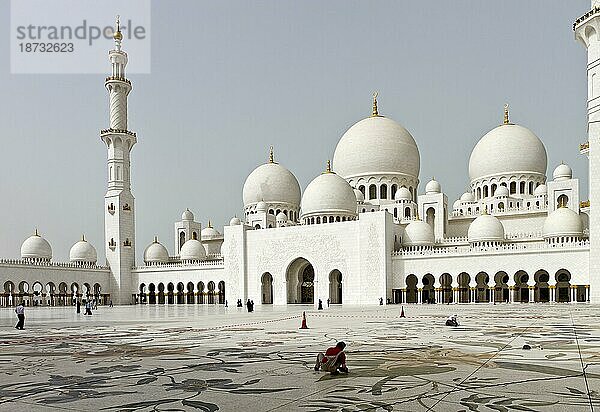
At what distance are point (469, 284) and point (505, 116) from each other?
15.0m

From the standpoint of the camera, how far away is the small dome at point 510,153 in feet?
136

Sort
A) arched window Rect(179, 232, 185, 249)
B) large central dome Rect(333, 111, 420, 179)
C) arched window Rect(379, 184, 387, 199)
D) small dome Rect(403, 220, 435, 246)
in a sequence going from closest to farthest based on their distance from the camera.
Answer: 1. small dome Rect(403, 220, 435, 246)
2. large central dome Rect(333, 111, 420, 179)
3. arched window Rect(379, 184, 387, 199)
4. arched window Rect(179, 232, 185, 249)

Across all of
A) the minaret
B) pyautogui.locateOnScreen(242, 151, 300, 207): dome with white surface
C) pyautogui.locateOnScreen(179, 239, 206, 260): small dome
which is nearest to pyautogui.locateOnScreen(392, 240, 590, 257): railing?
pyautogui.locateOnScreen(242, 151, 300, 207): dome with white surface

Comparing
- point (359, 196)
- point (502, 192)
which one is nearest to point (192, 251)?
point (359, 196)

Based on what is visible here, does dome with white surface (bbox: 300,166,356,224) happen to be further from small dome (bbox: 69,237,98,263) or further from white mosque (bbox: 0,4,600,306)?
small dome (bbox: 69,237,98,263)

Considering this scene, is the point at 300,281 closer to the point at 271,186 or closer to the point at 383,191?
the point at 383,191

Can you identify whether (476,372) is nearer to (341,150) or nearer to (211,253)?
(341,150)

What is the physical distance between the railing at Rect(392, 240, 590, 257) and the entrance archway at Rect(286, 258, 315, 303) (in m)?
6.46

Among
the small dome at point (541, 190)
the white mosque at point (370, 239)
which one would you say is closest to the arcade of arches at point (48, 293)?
the white mosque at point (370, 239)

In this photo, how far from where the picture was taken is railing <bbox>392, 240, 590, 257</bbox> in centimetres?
3194

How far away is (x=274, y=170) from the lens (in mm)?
47281

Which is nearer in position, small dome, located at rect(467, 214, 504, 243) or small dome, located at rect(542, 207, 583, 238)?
small dome, located at rect(542, 207, 583, 238)

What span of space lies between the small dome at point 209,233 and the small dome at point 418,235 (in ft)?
59.0

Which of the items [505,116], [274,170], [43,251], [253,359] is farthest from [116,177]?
[253,359]
